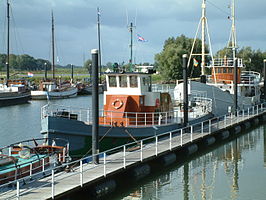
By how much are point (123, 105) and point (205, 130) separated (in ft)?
20.4

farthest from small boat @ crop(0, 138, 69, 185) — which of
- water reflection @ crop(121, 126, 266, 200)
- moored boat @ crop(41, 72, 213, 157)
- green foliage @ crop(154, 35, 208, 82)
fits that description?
green foliage @ crop(154, 35, 208, 82)

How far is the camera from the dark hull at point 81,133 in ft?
59.2

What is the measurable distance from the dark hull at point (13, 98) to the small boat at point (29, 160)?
37311 mm

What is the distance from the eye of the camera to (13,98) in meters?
54.8

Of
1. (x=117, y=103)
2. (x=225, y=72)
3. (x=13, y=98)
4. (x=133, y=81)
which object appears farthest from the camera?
(x=13, y=98)

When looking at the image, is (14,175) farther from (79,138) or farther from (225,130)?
(225,130)

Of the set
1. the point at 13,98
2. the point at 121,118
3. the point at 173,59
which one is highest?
the point at 173,59

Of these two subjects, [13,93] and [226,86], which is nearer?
[226,86]

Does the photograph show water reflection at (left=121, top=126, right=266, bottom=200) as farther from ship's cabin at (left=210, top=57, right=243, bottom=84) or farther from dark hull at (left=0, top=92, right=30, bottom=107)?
dark hull at (left=0, top=92, right=30, bottom=107)

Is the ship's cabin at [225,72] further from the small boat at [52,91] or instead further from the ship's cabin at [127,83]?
the small boat at [52,91]

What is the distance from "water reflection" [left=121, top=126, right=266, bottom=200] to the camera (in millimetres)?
16406

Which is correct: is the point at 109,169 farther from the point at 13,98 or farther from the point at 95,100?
the point at 13,98

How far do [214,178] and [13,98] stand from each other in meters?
41.6

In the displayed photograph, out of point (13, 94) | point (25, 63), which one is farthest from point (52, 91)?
point (25, 63)
